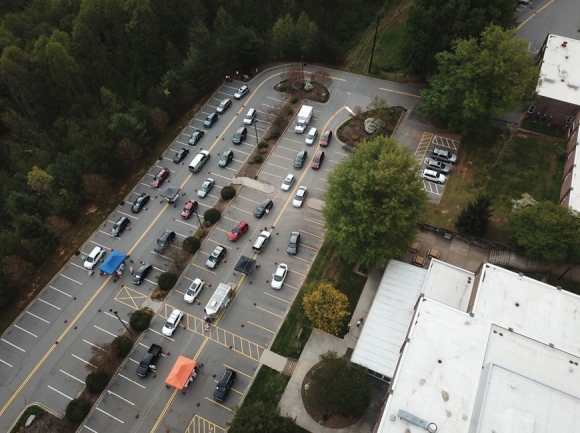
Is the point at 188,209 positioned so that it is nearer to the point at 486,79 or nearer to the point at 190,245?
the point at 190,245

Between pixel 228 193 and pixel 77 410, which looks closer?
pixel 77 410

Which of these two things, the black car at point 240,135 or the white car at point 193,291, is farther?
the black car at point 240,135

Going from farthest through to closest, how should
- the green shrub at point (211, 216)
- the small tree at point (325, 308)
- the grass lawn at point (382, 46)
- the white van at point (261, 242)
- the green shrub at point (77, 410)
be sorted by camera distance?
the grass lawn at point (382, 46) < the green shrub at point (211, 216) < the white van at point (261, 242) < the small tree at point (325, 308) < the green shrub at point (77, 410)

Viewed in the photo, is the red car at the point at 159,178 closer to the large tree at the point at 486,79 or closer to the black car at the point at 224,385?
the black car at the point at 224,385

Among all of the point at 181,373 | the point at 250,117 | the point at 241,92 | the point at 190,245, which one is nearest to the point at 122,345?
the point at 181,373

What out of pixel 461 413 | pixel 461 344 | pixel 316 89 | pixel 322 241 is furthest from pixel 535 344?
pixel 316 89

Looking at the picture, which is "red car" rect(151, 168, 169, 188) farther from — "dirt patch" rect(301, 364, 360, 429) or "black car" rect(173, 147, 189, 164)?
"dirt patch" rect(301, 364, 360, 429)

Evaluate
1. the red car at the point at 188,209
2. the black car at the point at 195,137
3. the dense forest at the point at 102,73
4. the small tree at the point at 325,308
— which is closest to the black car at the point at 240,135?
the black car at the point at 195,137
